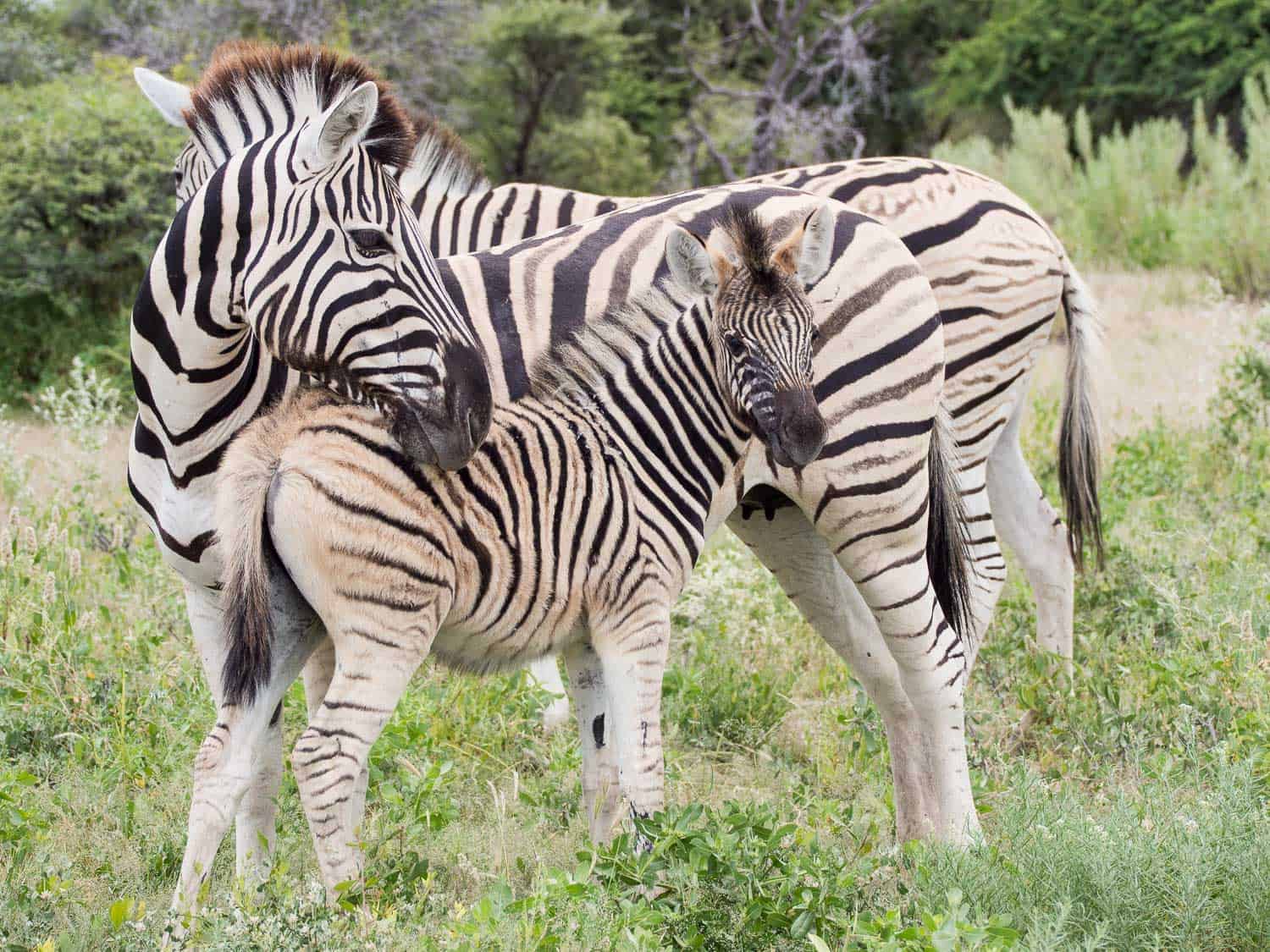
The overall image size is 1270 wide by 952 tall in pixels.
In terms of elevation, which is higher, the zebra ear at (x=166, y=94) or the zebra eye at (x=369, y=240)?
the zebra ear at (x=166, y=94)

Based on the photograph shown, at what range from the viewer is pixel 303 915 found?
2.94 m

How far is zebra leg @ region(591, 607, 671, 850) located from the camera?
3305 mm

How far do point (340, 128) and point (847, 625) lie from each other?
7.89 feet

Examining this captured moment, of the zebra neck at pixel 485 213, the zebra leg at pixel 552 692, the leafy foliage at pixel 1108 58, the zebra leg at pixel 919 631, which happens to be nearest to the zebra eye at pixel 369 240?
the zebra leg at pixel 919 631

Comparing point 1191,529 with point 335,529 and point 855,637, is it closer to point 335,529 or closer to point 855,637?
point 855,637

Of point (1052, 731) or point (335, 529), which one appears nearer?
point (335, 529)

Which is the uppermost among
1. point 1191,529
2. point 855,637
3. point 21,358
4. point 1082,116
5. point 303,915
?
point 1082,116

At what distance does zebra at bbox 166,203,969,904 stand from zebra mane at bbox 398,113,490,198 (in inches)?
67.9

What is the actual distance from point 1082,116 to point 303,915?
605 inches

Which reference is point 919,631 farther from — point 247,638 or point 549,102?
point 549,102

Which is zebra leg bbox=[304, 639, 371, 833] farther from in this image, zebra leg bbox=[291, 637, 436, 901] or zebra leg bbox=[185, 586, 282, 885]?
zebra leg bbox=[291, 637, 436, 901]

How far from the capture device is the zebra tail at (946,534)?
4277 millimetres

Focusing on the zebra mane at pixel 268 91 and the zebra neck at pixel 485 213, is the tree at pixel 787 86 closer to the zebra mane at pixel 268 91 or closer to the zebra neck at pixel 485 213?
the zebra neck at pixel 485 213

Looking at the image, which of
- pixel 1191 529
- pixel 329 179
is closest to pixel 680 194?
pixel 329 179
